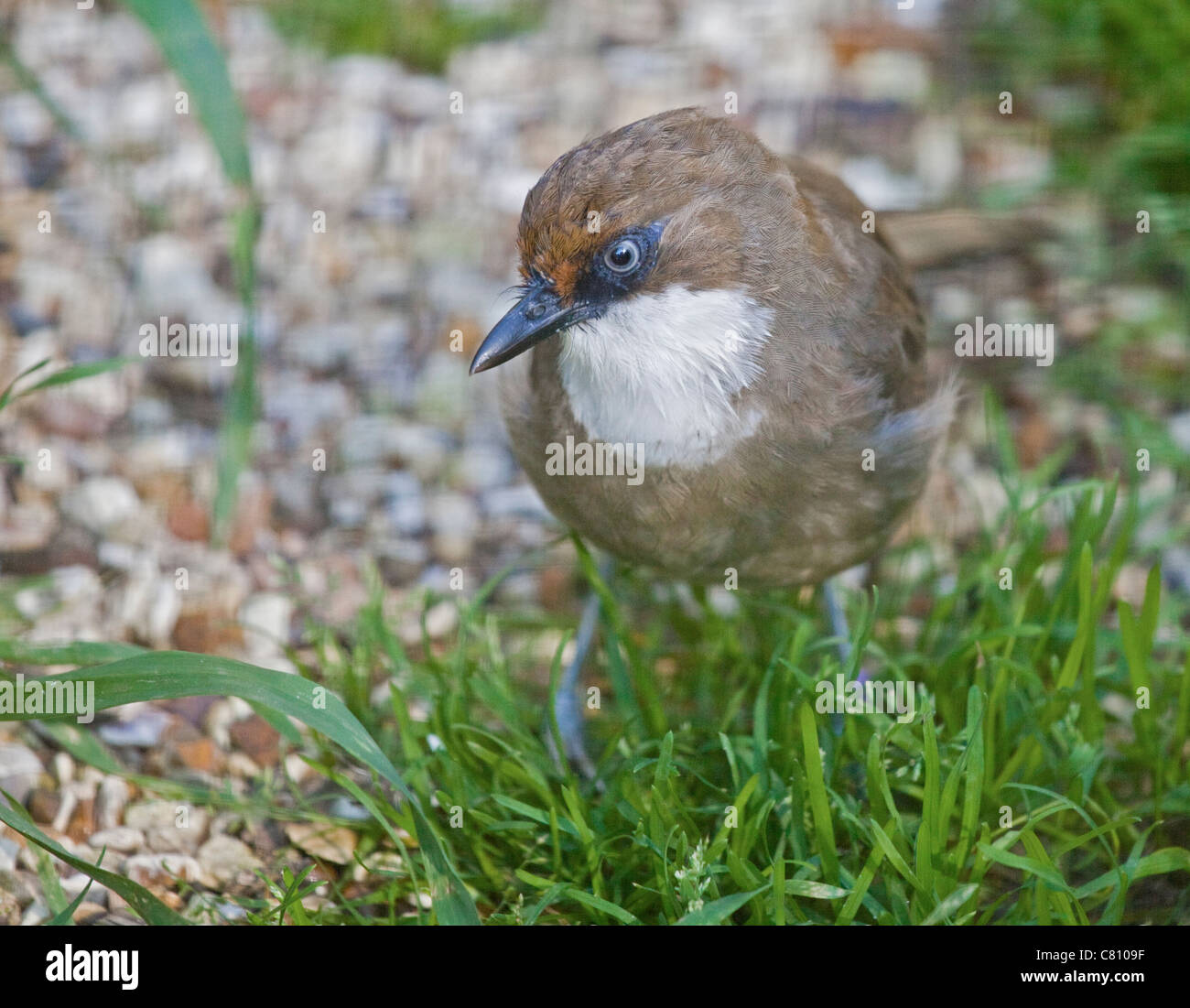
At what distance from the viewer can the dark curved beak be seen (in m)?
2.91

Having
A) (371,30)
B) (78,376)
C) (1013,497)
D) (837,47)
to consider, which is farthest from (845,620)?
(371,30)

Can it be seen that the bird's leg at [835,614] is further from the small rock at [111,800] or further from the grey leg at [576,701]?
the small rock at [111,800]

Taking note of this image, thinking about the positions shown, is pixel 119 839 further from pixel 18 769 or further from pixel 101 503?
pixel 101 503

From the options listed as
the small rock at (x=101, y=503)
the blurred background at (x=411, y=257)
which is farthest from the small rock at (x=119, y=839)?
the small rock at (x=101, y=503)

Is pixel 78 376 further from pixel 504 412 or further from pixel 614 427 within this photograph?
pixel 614 427

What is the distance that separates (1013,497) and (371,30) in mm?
2945

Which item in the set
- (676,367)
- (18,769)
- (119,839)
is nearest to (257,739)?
(119,839)

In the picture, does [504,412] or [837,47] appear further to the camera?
[837,47]

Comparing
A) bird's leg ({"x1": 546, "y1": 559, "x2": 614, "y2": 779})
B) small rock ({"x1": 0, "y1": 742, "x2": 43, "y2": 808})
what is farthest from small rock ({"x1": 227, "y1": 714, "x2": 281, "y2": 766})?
bird's leg ({"x1": 546, "y1": 559, "x2": 614, "y2": 779})

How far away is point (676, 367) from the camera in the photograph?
2918 millimetres

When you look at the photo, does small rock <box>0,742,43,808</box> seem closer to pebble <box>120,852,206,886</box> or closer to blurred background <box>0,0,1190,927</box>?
blurred background <box>0,0,1190,927</box>

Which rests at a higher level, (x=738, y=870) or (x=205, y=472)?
(x=205, y=472)

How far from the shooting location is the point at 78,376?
10.1 ft
